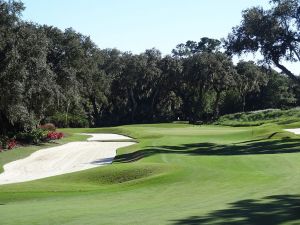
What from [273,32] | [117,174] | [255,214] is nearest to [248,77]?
[273,32]

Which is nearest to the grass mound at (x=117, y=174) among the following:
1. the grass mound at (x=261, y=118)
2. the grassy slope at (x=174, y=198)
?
the grassy slope at (x=174, y=198)

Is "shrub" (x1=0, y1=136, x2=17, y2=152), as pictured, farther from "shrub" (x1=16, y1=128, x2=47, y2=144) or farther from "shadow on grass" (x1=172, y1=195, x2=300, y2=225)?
"shadow on grass" (x1=172, y1=195, x2=300, y2=225)

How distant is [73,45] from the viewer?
49.2m

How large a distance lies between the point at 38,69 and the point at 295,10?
1867 cm

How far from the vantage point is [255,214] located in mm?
8227

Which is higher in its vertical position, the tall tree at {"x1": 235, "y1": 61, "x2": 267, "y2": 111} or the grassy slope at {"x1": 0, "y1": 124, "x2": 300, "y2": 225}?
the tall tree at {"x1": 235, "y1": 61, "x2": 267, "y2": 111}

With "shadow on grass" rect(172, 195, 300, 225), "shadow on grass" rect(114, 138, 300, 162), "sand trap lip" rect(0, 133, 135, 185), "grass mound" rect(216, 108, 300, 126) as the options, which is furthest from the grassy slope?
"grass mound" rect(216, 108, 300, 126)

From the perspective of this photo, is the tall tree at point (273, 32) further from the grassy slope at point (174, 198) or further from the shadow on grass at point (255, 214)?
the shadow on grass at point (255, 214)

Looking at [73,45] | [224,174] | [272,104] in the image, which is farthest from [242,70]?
[224,174]

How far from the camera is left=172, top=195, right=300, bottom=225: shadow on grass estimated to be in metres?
7.66

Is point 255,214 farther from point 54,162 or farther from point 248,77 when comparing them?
point 248,77

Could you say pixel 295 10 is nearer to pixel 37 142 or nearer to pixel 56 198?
pixel 37 142

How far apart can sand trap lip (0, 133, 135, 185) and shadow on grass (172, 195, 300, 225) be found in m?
14.0

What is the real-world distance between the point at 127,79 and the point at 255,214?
8001cm
